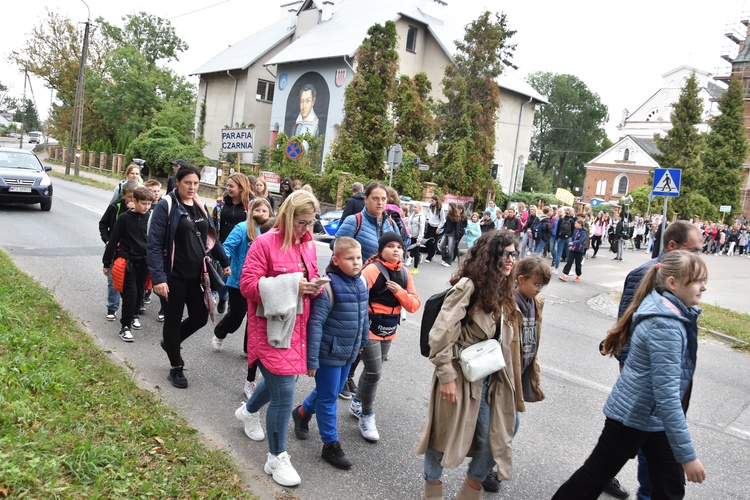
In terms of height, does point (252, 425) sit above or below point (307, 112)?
below

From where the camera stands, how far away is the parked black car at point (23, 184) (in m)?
16.0

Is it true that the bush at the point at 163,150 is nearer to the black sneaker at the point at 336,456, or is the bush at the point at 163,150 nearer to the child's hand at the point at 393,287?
the child's hand at the point at 393,287

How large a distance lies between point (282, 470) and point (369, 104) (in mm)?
24162

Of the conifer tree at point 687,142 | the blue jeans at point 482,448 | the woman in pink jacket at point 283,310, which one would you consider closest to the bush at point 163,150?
the conifer tree at point 687,142

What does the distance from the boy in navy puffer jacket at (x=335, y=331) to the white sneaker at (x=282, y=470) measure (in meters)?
0.37

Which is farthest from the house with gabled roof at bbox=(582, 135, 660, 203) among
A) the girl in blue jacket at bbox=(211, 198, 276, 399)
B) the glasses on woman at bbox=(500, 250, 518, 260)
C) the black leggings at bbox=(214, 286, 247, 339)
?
the glasses on woman at bbox=(500, 250, 518, 260)

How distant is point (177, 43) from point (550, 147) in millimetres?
51174

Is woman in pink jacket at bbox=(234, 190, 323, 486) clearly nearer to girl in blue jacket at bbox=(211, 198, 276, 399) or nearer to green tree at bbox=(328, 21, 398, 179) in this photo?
girl in blue jacket at bbox=(211, 198, 276, 399)

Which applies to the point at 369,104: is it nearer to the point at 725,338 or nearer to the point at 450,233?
the point at 450,233

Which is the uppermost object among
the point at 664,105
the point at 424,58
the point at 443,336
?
the point at 664,105

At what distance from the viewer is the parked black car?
631 inches

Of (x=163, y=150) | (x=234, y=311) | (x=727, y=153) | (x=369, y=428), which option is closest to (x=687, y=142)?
(x=727, y=153)

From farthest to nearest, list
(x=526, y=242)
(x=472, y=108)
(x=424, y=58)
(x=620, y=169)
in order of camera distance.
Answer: (x=620, y=169) → (x=424, y=58) → (x=472, y=108) → (x=526, y=242)

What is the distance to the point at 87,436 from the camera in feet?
11.9
